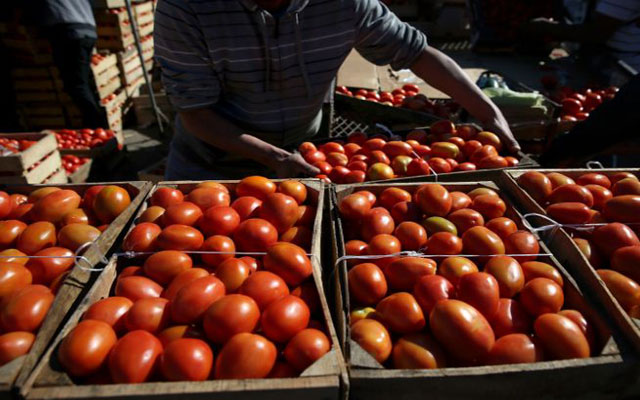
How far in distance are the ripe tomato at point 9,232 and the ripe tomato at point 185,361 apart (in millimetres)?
989

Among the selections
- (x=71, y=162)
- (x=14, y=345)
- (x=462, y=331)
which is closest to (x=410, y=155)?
(x=462, y=331)

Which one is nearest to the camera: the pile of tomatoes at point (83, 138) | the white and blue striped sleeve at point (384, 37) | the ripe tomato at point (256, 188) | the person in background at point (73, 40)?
the ripe tomato at point (256, 188)

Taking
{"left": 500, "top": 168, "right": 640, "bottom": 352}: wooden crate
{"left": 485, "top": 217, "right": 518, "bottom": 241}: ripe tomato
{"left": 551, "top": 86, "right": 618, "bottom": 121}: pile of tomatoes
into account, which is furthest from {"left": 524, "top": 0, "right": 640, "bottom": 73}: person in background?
{"left": 485, "top": 217, "right": 518, "bottom": 241}: ripe tomato

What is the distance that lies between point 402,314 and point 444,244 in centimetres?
40

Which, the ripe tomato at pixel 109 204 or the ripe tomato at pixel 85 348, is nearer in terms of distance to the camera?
the ripe tomato at pixel 85 348

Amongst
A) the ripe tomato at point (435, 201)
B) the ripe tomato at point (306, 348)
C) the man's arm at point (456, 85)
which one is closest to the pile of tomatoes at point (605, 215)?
the ripe tomato at point (435, 201)

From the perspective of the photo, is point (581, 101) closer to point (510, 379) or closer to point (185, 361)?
point (510, 379)

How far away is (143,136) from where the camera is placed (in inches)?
278

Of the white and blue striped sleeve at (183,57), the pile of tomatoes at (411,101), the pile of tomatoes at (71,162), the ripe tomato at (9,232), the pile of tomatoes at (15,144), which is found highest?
the white and blue striped sleeve at (183,57)

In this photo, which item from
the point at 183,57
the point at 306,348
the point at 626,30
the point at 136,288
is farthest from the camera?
the point at 626,30

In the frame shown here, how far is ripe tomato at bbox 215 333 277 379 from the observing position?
1.16 m

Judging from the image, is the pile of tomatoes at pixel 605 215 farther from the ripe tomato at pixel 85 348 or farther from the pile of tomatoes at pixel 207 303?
the ripe tomato at pixel 85 348

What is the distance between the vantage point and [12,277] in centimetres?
146

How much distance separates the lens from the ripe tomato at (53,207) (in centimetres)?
182
